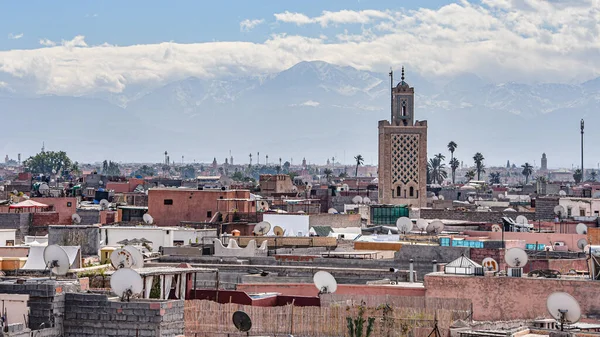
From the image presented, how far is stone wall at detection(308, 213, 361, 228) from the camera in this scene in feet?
149

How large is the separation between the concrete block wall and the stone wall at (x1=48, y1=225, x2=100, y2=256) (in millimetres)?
13294

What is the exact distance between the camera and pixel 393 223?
50.6 metres

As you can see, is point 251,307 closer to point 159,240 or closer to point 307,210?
point 159,240

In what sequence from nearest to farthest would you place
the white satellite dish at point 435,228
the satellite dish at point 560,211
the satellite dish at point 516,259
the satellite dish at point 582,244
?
1. the satellite dish at point 516,259
2. the satellite dish at point 582,244
3. the white satellite dish at point 435,228
4. the satellite dish at point 560,211

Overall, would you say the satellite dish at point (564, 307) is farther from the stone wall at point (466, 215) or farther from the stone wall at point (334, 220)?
the stone wall at point (466, 215)

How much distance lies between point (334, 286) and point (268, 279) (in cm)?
453

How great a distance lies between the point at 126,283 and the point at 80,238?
1398cm

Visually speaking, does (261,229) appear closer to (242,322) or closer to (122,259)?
(122,259)

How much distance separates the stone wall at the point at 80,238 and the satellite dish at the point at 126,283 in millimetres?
13647

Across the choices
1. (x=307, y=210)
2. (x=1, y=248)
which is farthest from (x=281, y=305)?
(x=307, y=210)

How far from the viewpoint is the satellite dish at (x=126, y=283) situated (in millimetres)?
16609

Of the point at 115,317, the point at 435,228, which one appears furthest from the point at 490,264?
Result: the point at 435,228

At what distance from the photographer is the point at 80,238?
30.3 meters

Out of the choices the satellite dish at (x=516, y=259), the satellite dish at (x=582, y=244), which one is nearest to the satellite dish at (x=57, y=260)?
the satellite dish at (x=516, y=259)
